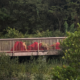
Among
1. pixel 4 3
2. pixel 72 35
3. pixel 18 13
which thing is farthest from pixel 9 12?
pixel 72 35

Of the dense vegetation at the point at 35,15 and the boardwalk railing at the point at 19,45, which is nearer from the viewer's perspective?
the boardwalk railing at the point at 19,45

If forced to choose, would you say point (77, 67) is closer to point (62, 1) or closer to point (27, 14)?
point (27, 14)

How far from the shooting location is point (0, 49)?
9.33 m

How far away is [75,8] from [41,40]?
1388 centimetres

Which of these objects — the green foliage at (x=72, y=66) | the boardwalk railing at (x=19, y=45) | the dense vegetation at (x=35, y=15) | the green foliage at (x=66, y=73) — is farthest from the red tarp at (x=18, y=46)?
the dense vegetation at (x=35, y=15)

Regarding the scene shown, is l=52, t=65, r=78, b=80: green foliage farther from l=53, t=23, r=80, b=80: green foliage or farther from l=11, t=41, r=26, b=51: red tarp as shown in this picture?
l=11, t=41, r=26, b=51: red tarp

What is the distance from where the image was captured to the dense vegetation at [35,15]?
846 inches

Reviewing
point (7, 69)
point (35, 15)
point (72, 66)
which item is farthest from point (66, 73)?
point (35, 15)

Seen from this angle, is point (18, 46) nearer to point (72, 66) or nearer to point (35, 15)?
point (72, 66)

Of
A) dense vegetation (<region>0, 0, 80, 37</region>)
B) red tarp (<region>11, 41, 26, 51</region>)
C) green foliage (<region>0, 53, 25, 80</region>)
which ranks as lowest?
green foliage (<region>0, 53, 25, 80</region>)

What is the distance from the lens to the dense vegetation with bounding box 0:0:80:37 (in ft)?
70.5

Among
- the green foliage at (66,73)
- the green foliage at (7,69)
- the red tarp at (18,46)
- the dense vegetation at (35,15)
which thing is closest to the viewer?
the green foliage at (66,73)

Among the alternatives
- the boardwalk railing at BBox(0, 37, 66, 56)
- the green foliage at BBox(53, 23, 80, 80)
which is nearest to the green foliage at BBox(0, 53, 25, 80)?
the boardwalk railing at BBox(0, 37, 66, 56)

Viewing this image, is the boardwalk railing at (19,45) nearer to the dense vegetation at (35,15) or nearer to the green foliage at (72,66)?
the green foliage at (72,66)
